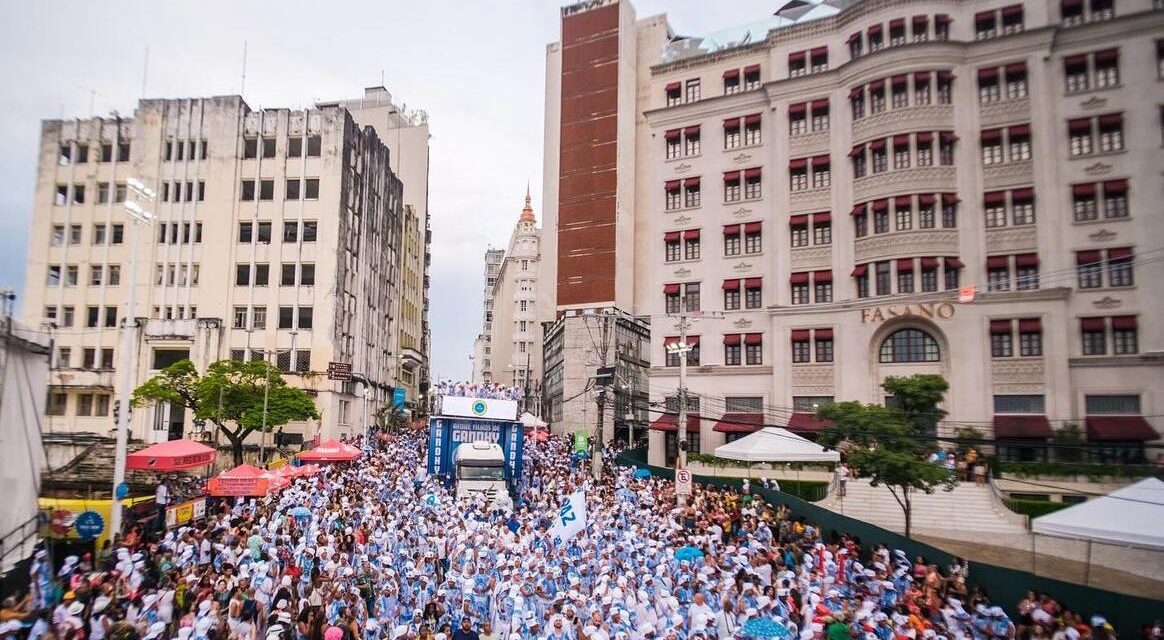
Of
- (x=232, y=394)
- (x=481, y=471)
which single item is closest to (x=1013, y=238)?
(x=481, y=471)

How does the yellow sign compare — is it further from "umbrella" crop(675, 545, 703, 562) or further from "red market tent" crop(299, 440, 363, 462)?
"red market tent" crop(299, 440, 363, 462)

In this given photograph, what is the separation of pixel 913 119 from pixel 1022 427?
50.2 ft

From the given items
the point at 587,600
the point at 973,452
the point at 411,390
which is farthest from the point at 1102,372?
the point at 411,390

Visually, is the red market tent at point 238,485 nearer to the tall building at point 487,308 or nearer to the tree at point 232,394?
the tree at point 232,394

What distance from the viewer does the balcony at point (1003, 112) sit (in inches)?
1416

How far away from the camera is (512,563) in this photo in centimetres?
1670

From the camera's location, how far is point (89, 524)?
17250 mm

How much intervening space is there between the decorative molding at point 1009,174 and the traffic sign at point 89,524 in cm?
3759

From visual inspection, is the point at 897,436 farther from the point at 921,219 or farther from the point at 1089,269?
the point at 1089,269

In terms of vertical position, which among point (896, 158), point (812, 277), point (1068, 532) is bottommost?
point (1068, 532)

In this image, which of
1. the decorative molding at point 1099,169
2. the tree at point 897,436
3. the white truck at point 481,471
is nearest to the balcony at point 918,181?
the decorative molding at point 1099,169

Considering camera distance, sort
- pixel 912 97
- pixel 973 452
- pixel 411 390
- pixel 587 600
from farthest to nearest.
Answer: pixel 411 390, pixel 912 97, pixel 973 452, pixel 587 600

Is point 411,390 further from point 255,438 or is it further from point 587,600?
point 587,600

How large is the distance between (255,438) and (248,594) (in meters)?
37.2
